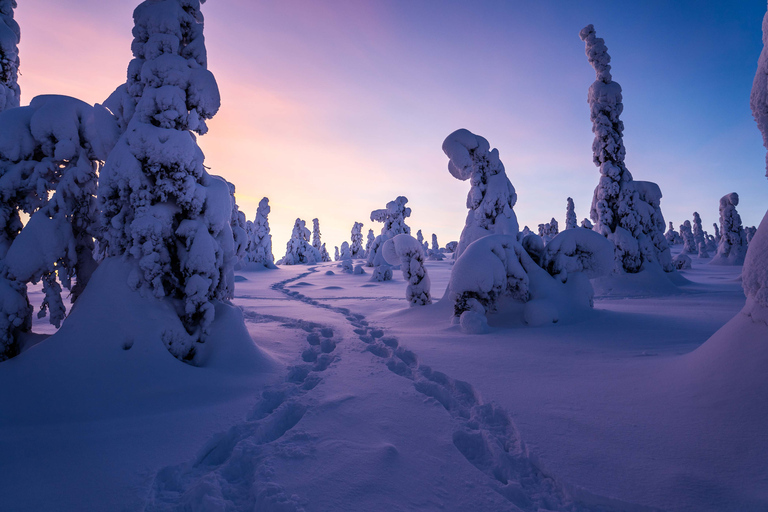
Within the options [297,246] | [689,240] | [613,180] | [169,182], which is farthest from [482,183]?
[689,240]

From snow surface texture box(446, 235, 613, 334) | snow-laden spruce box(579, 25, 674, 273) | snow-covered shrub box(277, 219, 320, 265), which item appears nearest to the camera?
snow surface texture box(446, 235, 613, 334)

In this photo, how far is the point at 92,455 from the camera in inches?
99.1

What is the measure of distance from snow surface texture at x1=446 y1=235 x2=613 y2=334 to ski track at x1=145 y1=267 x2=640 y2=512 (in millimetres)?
3311

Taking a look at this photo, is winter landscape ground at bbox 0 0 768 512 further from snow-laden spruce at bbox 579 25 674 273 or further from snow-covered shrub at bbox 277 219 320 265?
snow-covered shrub at bbox 277 219 320 265

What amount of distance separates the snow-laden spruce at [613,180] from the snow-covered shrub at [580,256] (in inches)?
306

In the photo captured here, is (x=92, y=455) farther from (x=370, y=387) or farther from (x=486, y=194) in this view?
(x=486, y=194)

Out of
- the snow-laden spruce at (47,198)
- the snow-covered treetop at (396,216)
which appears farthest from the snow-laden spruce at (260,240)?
the snow-laden spruce at (47,198)

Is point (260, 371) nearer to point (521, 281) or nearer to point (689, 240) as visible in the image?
point (521, 281)

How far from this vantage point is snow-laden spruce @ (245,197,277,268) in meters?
31.1

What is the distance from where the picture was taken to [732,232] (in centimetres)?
2412

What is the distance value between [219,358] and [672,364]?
5393 millimetres

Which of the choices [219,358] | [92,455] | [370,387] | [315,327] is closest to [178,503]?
[92,455]

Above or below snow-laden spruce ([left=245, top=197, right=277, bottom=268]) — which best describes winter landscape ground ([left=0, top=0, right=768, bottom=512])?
below

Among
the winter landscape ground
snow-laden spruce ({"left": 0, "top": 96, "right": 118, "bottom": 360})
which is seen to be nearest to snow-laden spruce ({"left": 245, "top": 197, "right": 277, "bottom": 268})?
the winter landscape ground
